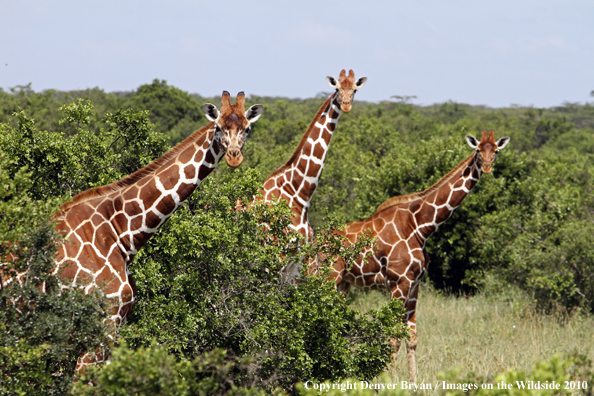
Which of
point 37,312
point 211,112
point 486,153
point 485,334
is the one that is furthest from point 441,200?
point 37,312

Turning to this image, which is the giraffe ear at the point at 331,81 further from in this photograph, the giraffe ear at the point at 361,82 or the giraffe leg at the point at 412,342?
the giraffe leg at the point at 412,342

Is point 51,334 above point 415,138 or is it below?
below

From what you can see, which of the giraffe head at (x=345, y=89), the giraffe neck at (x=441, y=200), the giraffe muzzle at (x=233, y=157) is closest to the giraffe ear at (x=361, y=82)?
the giraffe head at (x=345, y=89)

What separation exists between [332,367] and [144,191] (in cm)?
246

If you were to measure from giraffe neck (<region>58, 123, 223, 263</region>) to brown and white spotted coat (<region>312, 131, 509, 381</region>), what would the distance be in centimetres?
371

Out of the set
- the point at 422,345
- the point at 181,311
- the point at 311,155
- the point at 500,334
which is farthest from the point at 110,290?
the point at 500,334

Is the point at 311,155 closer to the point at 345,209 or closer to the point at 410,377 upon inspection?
the point at 410,377

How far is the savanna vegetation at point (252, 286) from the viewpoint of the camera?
14.0 feet

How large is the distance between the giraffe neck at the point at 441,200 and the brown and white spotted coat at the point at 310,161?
5.59ft

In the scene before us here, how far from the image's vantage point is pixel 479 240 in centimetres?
1243

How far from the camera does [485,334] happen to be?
31.1 ft

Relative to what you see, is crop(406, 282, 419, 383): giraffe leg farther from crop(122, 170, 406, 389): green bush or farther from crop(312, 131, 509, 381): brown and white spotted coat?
crop(122, 170, 406, 389): green bush

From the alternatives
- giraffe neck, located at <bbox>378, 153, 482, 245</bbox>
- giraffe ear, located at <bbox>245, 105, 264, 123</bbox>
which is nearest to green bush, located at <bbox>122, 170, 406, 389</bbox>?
giraffe ear, located at <bbox>245, 105, 264, 123</bbox>

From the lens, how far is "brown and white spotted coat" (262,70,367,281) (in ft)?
27.0
